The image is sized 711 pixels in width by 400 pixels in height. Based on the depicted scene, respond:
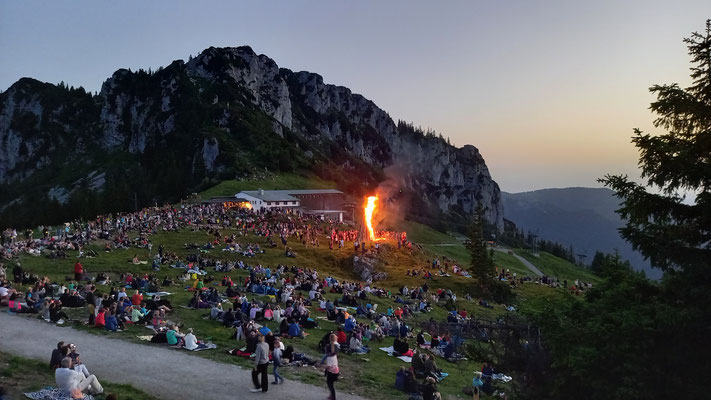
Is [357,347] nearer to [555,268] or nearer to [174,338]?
[174,338]

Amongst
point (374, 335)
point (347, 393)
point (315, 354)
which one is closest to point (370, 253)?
point (374, 335)

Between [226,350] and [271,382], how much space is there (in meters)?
4.25

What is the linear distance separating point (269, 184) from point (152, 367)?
109414 mm

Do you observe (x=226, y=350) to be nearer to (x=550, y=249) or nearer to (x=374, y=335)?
(x=374, y=335)

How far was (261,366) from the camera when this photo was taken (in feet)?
50.2

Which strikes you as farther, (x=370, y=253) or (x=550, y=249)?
(x=550, y=249)

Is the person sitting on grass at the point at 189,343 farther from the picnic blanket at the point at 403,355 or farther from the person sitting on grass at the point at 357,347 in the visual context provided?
the picnic blanket at the point at 403,355

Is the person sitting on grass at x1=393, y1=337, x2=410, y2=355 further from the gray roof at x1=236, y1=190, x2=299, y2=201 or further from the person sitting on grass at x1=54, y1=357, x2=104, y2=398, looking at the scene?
the gray roof at x1=236, y1=190, x2=299, y2=201

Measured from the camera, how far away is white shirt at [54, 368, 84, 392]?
12961mm

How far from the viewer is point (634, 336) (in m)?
9.80

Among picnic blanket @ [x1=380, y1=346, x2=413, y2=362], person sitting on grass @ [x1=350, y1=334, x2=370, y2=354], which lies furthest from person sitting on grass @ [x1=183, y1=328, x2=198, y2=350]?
picnic blanket @ [x1=380, y1=346, x2=413, y2=362]

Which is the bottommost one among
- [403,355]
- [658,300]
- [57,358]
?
[403,355]

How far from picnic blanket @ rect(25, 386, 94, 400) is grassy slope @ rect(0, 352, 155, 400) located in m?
0.39

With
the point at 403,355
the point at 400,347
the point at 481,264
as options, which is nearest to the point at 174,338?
the point at 400,347
